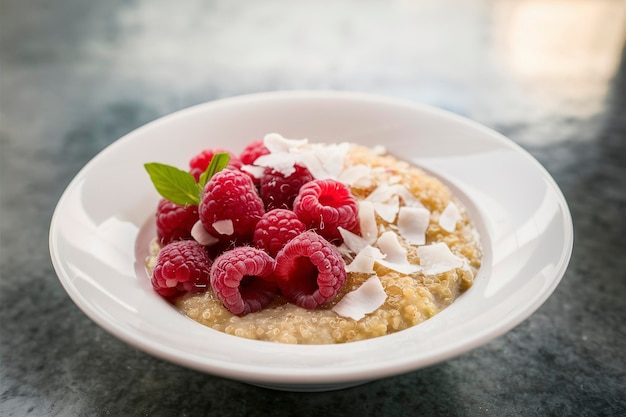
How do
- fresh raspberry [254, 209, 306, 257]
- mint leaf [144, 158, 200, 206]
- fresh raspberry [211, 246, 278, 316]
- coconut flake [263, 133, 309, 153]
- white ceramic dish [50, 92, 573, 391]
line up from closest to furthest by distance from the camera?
1. white ceramic dish [50, 92, 573, 391]
2. fresh raspberry [211, 246, 278, 316]
3. fresh raspberry [254, 209, 306, 257]
4. mint leaf [144, 158, 200, 206]
5. coconut flake [263, 133, 309, 153]

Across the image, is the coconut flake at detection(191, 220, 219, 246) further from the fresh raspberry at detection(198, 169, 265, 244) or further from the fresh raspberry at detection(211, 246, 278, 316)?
the fresh raspberry at detection(211, 246, 278, 316)

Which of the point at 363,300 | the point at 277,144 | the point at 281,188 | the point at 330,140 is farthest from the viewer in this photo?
the point at 330,140

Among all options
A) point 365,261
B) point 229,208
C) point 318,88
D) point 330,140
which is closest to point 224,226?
point 229,208

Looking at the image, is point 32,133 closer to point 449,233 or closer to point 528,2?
point 449,233

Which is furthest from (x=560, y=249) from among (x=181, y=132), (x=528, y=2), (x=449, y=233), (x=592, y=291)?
(x=528, y=2)

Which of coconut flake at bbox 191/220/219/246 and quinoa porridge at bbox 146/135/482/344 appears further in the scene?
coconut flake at bbox 191/220/219/246

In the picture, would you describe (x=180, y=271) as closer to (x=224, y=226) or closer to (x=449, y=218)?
(x=224, y=226)

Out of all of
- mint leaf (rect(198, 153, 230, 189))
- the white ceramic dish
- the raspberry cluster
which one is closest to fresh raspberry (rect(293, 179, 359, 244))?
the raspberry cluster
